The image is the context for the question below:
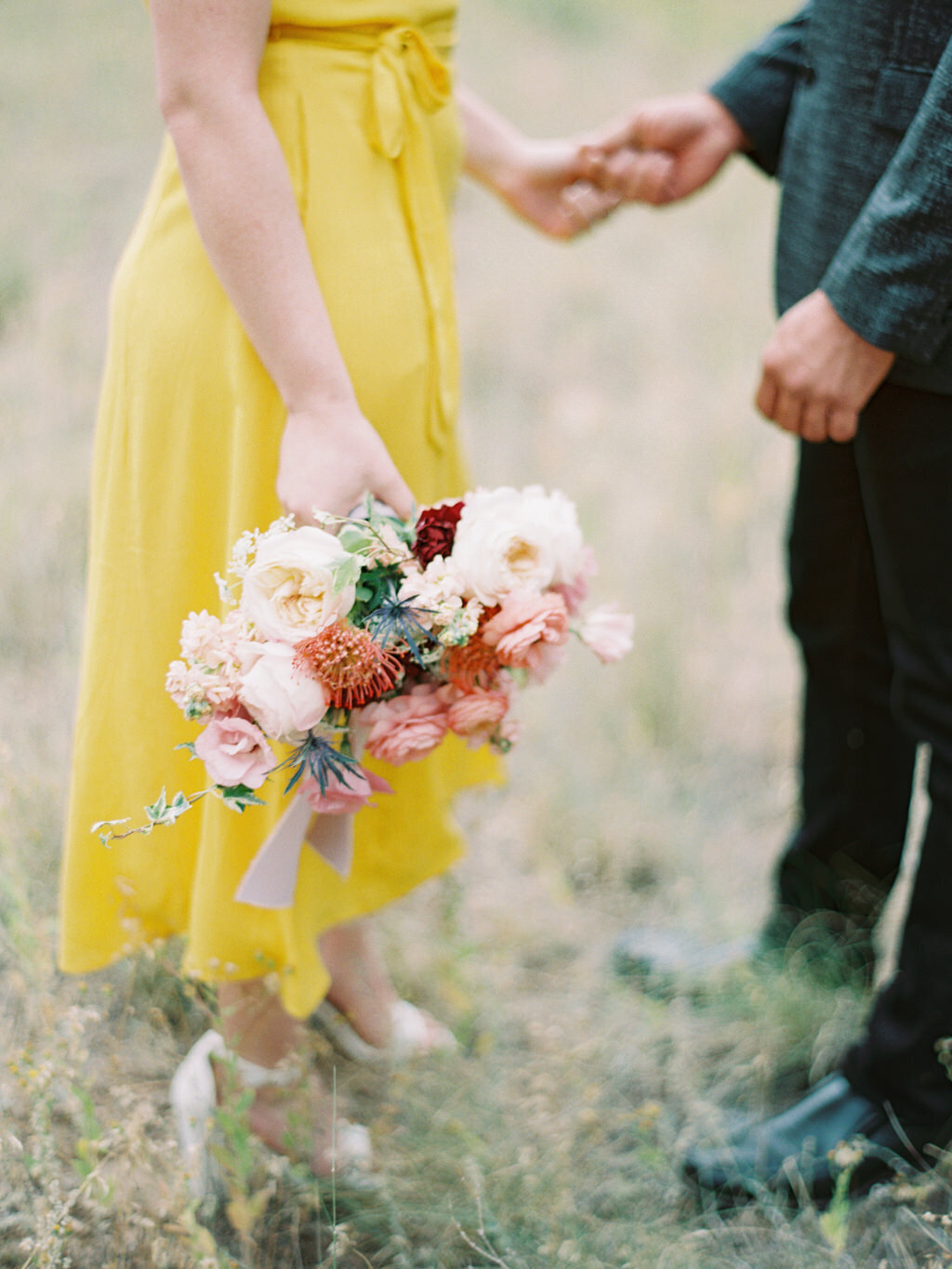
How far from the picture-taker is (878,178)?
1.29 m

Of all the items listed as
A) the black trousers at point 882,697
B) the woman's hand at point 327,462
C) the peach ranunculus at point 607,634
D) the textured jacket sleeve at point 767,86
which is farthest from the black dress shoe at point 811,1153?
the textured jacket sleeve at point 767,86

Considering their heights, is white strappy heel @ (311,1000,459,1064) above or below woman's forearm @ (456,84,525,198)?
below

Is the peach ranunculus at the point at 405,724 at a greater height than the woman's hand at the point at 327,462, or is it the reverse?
the woman's hand at the point at 327,462

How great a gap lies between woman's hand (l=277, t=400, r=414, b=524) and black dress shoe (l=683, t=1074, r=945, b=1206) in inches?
48.0

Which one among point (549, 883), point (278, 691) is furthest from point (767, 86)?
point (549, 883)

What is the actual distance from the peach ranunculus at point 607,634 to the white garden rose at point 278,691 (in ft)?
1.17

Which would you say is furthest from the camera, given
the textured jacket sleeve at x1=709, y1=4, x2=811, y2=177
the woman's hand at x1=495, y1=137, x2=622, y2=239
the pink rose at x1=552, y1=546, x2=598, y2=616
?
the woman's hand at x1=495, y1=137, x2=622, y2=239

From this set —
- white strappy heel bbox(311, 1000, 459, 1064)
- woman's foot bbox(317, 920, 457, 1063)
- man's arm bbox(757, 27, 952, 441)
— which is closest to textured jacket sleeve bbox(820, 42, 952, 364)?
man's arm bbox(757, 27, 952, 441)

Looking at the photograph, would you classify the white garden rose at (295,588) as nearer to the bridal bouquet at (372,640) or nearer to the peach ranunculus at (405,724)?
the bridal bouquet at (372,640)

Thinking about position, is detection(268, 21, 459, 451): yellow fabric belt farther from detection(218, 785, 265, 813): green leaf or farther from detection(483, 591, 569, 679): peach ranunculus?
detection(218, 785, 265, 813): green leaf

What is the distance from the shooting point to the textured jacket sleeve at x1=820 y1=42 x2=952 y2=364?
3.72 ft

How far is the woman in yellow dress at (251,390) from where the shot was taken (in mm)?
1105

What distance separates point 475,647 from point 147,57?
7.24 metres

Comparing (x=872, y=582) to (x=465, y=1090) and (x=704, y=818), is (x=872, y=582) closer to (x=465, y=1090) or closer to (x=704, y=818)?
(x=704, y=818)
